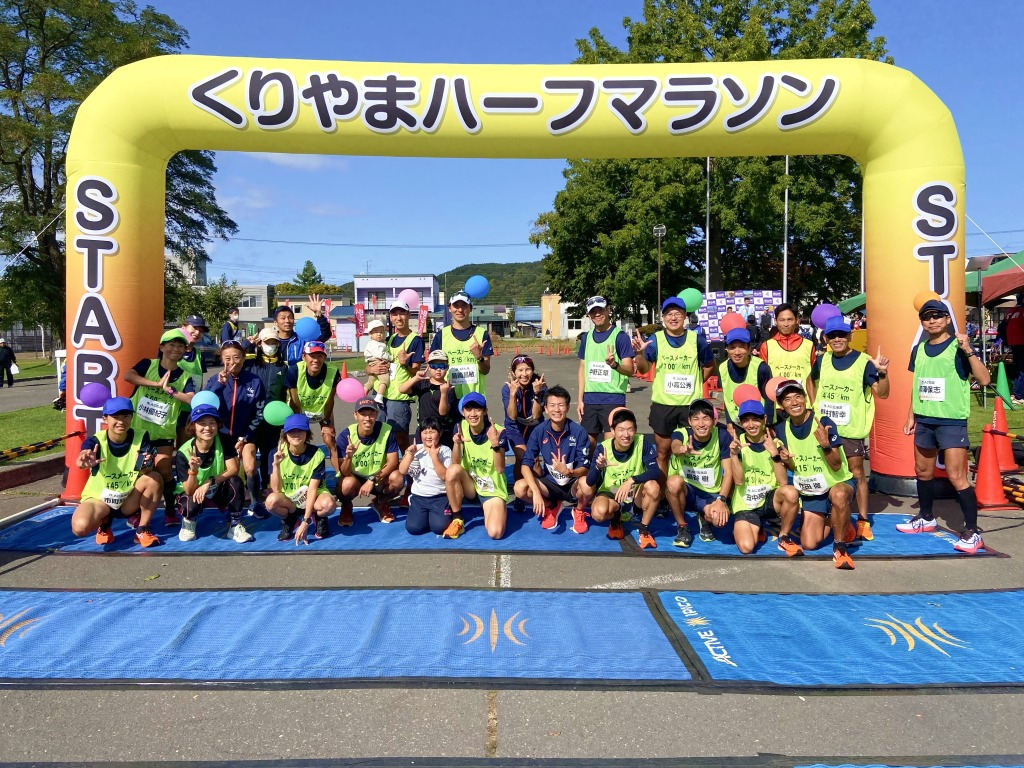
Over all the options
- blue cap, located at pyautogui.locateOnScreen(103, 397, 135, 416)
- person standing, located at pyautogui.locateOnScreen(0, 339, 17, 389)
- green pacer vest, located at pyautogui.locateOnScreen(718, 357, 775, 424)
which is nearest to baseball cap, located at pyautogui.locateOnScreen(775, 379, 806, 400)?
green pacer vest, located at pyautogui.locateOnScreen(718, 357, 775, 424)

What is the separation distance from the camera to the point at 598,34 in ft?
99.0

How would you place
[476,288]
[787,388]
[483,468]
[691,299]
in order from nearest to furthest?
1. [787,388]
2. [483,468]
3. [476,288]
4. [691,299]

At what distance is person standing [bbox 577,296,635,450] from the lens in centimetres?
642

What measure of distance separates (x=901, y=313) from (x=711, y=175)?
21280 mm

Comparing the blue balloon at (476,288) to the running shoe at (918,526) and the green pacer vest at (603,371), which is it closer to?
the green pacer vest at (603,371)

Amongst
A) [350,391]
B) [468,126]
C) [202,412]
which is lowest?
[202,412]

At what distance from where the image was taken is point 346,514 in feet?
20.0

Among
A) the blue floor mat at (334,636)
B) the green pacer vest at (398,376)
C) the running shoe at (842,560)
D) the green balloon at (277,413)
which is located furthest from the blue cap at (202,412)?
the running shoe at (842,560)

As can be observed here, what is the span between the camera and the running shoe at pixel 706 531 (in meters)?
5.64

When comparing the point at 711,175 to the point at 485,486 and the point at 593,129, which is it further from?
the point at 485,486

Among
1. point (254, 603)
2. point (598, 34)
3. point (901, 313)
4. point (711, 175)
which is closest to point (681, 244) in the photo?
point (711, 175)

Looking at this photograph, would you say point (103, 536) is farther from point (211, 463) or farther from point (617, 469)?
point (617, 469)

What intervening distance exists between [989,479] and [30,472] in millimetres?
9810

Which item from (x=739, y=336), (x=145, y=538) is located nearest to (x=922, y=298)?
(x=739, y=336)
